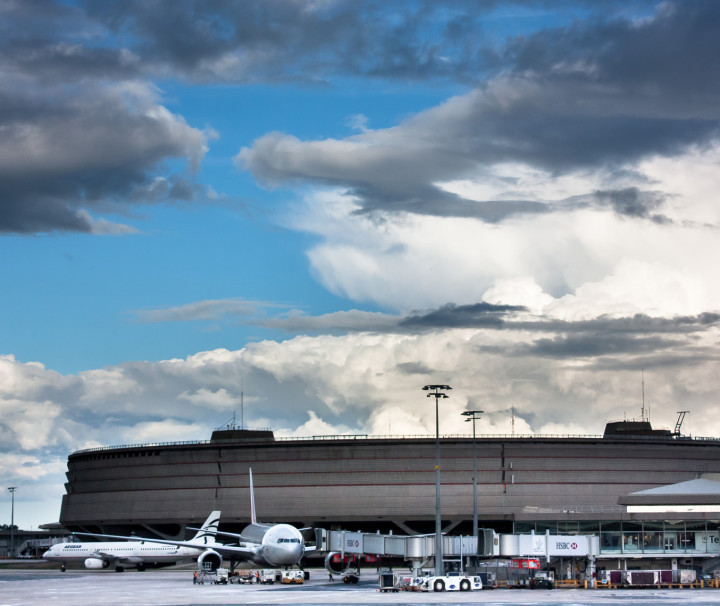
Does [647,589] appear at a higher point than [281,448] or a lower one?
lower

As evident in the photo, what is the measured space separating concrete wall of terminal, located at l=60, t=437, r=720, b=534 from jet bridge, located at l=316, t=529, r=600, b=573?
77691 millimetres

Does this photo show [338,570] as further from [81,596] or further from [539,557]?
[81,596]

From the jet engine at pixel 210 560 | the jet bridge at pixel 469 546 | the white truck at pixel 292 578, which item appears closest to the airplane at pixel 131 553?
the jet engine at pixel 210 560

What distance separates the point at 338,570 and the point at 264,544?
8.58m

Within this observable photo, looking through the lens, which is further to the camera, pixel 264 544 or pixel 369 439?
pixel 369 439

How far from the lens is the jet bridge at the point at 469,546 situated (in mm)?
84000

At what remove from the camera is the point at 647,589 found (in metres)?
79.7

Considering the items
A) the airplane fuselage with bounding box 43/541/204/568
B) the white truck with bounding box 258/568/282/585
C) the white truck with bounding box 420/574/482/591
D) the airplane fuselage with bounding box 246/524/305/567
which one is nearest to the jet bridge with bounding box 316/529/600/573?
the white truck with bounding box 258/568/282/585

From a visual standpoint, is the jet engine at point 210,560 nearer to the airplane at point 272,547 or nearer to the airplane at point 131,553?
the airplane at point 272,547

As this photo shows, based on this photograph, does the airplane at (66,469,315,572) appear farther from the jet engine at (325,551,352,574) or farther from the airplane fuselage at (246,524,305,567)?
the jet engine at (325,551,352,574)

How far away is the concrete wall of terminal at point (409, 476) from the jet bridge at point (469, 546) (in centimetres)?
7769

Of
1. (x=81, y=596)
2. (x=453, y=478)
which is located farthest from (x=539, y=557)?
(x=453, y=478)

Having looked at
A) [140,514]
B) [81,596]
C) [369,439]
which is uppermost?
[369,439]

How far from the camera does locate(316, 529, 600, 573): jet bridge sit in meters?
84.0
